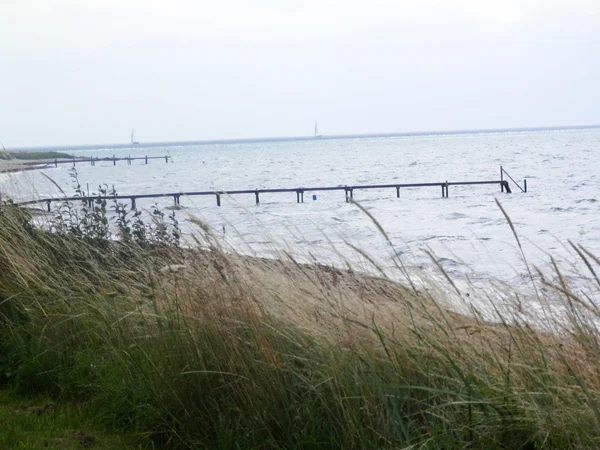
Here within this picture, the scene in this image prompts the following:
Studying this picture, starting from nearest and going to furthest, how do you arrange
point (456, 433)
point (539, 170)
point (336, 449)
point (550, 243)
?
point (456, 433)
point (336, 449)
point (550, 243)
point (539, 170)

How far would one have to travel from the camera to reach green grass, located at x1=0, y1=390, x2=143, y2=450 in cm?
486

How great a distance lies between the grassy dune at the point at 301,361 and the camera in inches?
144

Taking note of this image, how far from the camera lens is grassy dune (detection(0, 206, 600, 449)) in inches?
144

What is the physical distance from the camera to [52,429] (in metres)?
5.13

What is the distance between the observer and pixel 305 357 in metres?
4.46

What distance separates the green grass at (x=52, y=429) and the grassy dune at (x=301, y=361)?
0.09m

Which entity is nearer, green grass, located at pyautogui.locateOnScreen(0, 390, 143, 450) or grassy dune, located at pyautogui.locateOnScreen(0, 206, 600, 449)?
grassy dune, located at pyautogui.locateOnScreen(0, 206, 600, 449)

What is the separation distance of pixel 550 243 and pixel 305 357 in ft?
76.3

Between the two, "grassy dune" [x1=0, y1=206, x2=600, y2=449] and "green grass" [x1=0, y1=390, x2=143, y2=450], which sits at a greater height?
"grassy dune" [x1=0, y1=206, x2=600, y2=449]

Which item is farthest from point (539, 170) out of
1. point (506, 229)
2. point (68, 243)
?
point (68, 243)

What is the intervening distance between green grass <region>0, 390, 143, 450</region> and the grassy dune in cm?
9

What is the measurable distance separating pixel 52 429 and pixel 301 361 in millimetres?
1800

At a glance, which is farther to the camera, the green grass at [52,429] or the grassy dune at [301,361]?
the green grass at [52,429]

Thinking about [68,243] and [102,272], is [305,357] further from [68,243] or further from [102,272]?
[68,243]
